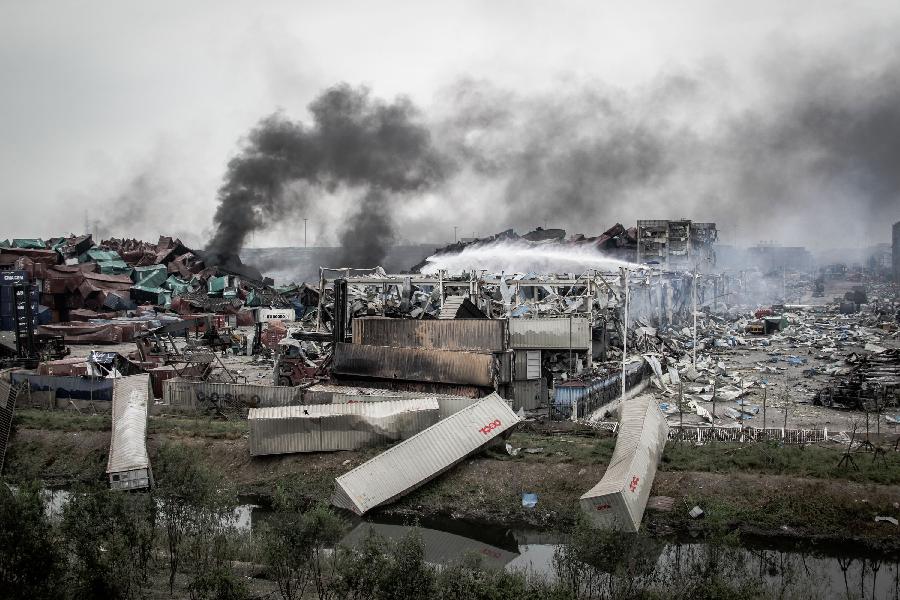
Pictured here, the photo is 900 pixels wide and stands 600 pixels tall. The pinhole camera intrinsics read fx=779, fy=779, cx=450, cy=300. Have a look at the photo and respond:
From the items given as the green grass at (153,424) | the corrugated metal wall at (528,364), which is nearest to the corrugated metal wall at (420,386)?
the green grass at (153,424)

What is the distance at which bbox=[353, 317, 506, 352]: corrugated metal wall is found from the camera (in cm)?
2405

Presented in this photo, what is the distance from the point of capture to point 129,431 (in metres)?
20.7

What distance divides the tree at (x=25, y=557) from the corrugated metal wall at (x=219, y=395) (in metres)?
11.3

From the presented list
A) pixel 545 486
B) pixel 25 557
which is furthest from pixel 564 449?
pixel 25 557

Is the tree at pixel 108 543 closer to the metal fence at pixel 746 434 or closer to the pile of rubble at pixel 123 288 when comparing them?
the metal fence at pixel 746 434

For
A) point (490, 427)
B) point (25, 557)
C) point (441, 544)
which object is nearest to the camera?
point (25, 557)

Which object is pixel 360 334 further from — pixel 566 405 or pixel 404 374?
pixel 566 405

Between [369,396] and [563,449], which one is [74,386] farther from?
[563,449]

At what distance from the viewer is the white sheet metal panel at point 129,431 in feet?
61.9

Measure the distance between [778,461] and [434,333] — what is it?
10.8 m

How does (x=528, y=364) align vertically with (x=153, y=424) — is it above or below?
above

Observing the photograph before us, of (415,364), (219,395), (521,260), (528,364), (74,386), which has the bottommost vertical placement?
(219,395)

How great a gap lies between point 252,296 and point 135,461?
35.9m

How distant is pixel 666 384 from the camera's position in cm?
2958
